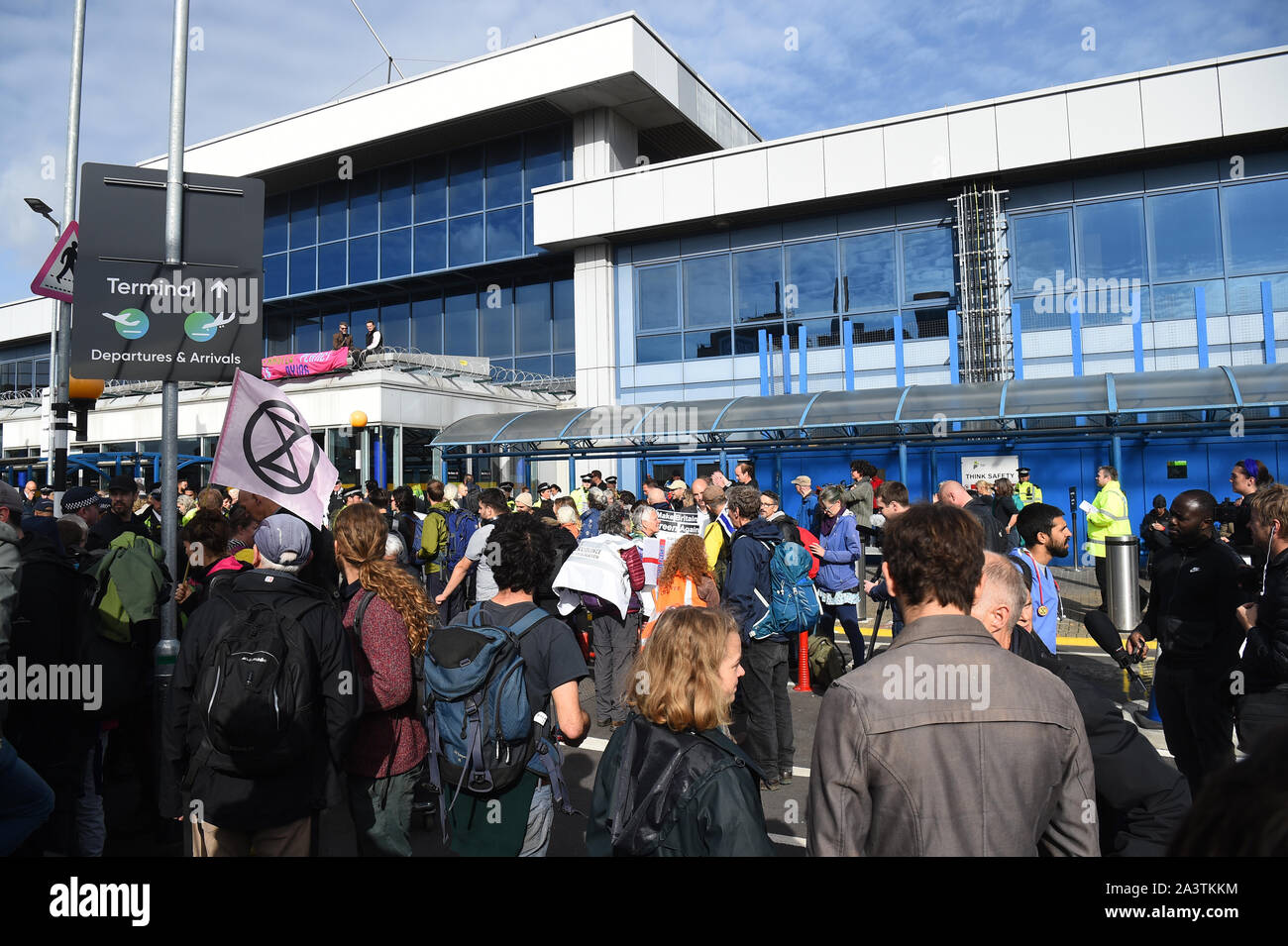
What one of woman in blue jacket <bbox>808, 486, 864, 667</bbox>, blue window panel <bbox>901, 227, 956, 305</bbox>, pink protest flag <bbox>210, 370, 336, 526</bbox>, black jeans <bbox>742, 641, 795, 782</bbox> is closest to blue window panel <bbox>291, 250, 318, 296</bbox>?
blue window panel <bbox>901, 227, 956, 305</bbox>

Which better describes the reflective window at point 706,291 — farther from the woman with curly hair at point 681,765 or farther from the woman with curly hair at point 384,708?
the woman with curly hair at point 681,765

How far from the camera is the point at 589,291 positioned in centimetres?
2495

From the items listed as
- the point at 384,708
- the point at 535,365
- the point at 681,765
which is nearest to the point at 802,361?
the point at 535,365

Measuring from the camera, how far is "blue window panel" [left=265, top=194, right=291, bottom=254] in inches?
1266

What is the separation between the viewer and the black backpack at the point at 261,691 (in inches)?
108

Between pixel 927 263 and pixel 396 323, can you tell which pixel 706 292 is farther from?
pixel 396 323

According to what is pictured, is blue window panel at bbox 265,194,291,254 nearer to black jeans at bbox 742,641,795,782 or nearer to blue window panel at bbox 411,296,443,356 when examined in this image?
blue window panel at bbox 411,296,443,356

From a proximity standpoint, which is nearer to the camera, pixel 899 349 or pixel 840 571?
pixel 840 571

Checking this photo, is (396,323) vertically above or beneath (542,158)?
beneath

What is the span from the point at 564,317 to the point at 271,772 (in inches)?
1009

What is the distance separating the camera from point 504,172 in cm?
2759

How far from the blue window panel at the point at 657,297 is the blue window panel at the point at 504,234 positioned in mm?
5053

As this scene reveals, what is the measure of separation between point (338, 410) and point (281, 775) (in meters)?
21.6

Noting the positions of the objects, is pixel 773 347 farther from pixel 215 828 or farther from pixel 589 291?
pixel 215 828
